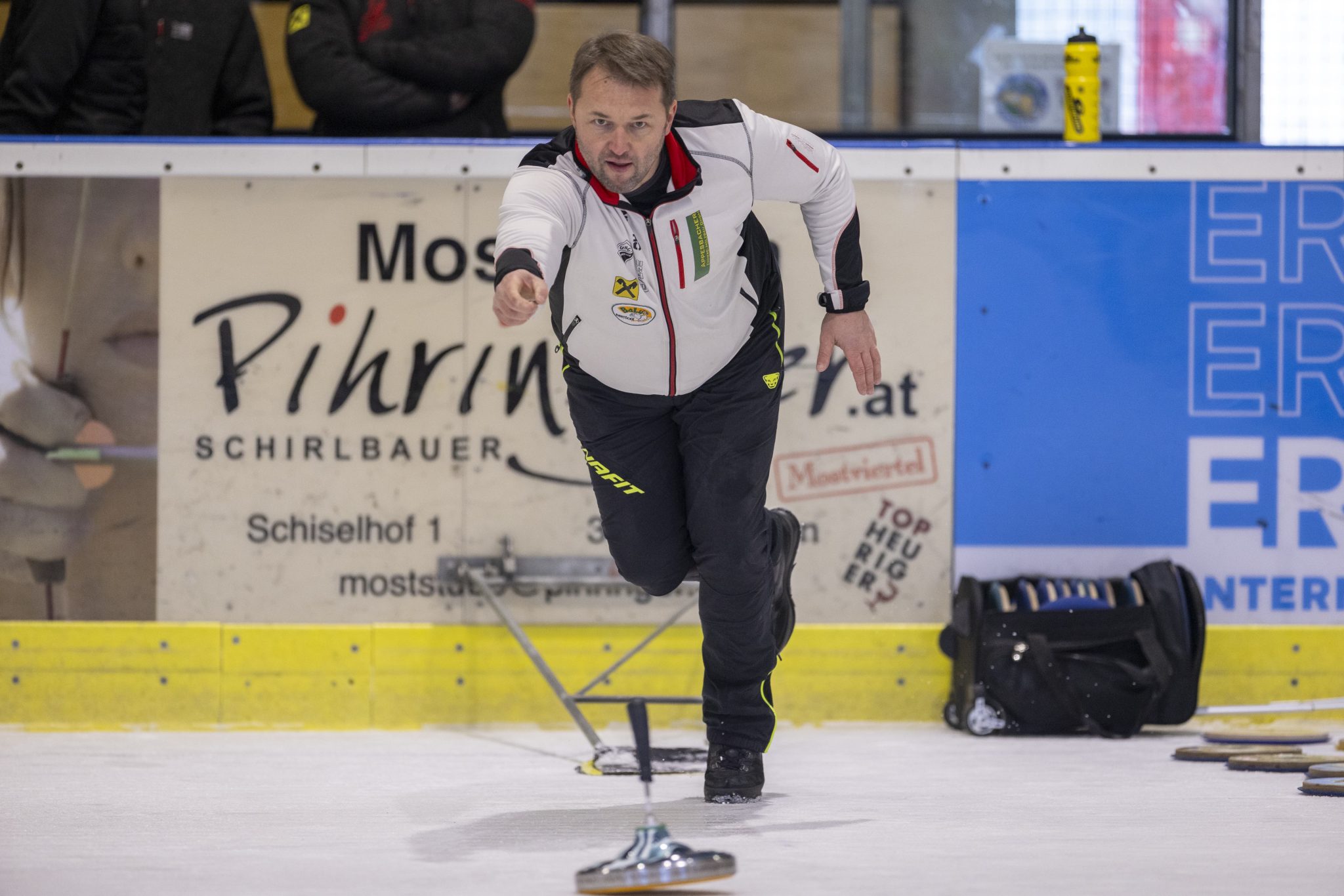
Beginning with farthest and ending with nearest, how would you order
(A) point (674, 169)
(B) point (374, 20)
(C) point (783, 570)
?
1. (B) point (374, 20)
2. (C) point (783, 570)
3. (A) point (674, 169)

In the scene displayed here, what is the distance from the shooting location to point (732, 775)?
3.20 metres

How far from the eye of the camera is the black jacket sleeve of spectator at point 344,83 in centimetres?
468

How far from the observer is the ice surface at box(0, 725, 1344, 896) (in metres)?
2.43

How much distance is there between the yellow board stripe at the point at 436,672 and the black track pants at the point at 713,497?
1136 mm

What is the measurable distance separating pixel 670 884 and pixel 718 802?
2.89 ft

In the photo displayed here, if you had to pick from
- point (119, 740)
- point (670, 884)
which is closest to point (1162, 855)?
point (670, 884)

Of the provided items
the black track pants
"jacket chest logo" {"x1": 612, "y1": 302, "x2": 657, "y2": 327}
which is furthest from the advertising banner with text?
"jacket chest logo" {"x1": 612, "y1": 302, "x2": 657, "y2": 327}

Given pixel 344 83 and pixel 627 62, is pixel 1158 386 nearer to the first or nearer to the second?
pixel 627 62

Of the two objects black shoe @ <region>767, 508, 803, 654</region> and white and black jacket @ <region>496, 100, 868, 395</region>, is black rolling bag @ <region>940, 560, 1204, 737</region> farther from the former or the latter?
white and black jacket @ <region>496, 100, 868, 395</region>

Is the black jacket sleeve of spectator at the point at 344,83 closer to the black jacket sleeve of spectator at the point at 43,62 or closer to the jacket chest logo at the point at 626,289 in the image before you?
the black jacket sleeve of spectator at the point at 43,62

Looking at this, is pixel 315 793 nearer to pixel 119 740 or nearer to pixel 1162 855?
pixel 119 740

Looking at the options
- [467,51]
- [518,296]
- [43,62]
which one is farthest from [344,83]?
[518,296]

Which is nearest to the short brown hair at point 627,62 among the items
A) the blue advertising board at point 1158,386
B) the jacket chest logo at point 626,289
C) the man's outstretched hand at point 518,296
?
the jacket chest logo at point 626,289

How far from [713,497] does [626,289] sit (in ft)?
1.61
